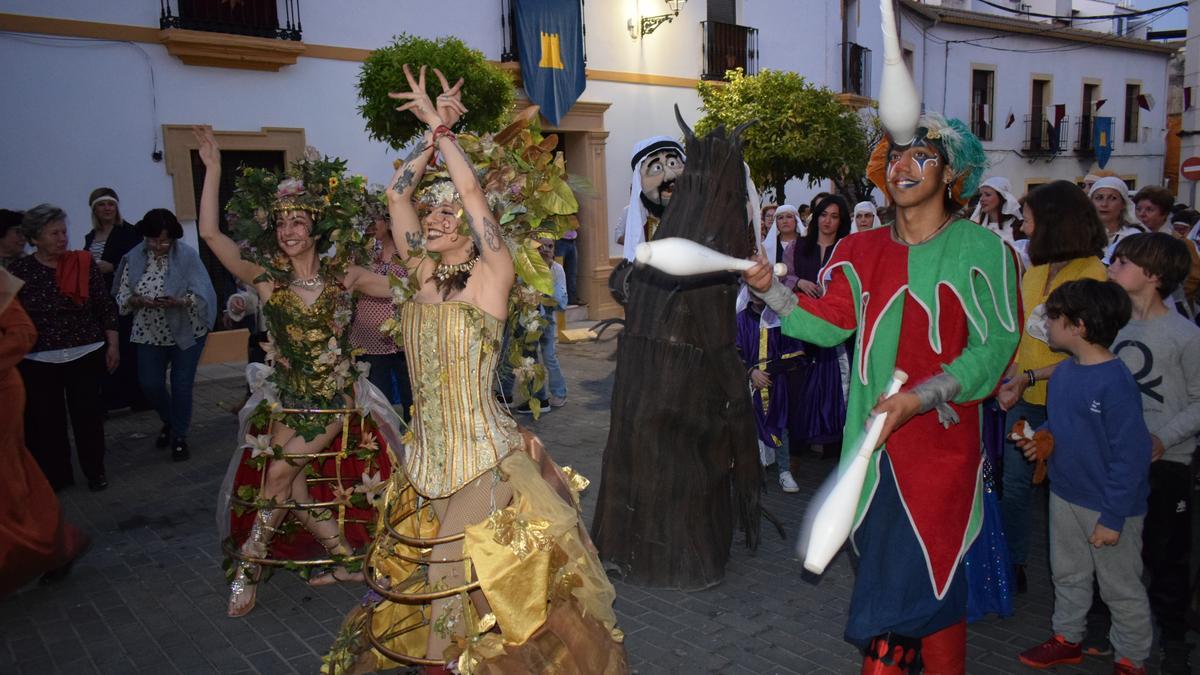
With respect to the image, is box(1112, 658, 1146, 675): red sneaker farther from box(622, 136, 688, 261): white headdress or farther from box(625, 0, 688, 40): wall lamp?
box(625, 0, 688, 40): wall lamp

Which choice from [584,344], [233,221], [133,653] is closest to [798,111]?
[584,344]

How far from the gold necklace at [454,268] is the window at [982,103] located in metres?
27.1

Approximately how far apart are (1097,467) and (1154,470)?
1.64 feet

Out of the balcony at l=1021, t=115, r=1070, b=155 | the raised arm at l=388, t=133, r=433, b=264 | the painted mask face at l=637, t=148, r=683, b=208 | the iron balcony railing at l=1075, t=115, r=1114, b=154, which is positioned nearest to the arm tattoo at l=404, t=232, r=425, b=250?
the raised arm at l=388, t=133, r=433, b=264

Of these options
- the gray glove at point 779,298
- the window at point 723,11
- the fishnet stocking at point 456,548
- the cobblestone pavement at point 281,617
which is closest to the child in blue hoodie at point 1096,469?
the cobblestone pavement at point 281,617

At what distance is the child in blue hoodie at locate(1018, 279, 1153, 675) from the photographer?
11.4 feet

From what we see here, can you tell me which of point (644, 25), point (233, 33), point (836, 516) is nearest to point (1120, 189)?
point (836, 516)

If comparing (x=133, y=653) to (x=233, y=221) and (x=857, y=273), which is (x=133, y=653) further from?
(x=857, y=273)

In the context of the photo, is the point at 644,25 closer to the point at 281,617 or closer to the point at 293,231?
the point at 293,231

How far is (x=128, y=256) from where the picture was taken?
7.65m

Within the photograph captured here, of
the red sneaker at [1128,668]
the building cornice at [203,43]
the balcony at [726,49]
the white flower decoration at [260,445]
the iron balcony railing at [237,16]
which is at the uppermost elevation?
the balcony at [726,49]

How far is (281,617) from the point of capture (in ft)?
15.0

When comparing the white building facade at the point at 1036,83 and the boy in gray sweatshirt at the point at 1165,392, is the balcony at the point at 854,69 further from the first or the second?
the boy in gray sweatshirt at the point at 1165,392

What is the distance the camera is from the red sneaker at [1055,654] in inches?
153
